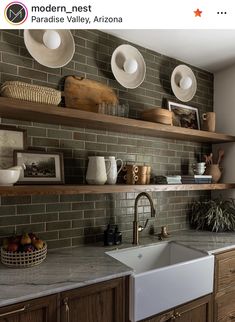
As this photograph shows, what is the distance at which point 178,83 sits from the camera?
2389mm

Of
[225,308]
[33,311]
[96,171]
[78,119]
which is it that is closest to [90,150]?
[96,171]

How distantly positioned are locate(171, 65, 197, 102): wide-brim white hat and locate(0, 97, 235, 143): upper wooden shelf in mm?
455

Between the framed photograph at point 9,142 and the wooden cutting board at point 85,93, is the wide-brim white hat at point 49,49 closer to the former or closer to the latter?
the wooden cutting board at point 85,93

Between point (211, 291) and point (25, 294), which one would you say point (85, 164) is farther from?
point (211, 291)

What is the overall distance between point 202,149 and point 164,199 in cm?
74

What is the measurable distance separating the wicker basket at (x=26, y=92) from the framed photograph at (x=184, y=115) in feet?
4.02

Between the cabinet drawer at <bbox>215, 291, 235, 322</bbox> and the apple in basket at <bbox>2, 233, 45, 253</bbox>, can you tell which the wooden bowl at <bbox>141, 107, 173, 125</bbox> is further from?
the cabinet drawer at <bbox>215, 291, 235, 322</bbox>

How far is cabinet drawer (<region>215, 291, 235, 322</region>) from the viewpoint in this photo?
1.76m

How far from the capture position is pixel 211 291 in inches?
66.9

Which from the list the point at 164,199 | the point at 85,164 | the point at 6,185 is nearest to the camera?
the point at 6,185

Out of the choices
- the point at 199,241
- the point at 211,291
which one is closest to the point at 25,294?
the point at 211,291

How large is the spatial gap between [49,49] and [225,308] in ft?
7.37

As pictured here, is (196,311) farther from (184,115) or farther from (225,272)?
(184,115)

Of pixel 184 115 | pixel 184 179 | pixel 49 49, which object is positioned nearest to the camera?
pixel 49 49
